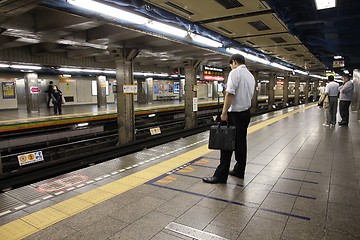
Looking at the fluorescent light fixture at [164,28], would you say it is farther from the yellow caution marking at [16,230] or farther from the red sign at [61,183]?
the yellow caution marking at [16,230]

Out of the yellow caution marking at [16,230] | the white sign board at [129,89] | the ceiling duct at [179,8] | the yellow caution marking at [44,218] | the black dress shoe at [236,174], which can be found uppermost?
the ceiling duct at [179,8]

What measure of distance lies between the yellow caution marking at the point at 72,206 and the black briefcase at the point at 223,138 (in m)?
1.81

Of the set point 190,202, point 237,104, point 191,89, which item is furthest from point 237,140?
point 191,89

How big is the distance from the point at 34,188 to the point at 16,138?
5.92 metres

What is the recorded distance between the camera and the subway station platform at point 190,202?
8.41ft

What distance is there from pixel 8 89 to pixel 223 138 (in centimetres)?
1827

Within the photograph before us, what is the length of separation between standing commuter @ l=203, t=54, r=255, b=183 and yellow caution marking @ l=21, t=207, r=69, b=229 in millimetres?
2042

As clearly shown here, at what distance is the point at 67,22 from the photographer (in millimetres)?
5312

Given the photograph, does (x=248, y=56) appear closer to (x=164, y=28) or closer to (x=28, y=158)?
(x=164, y=28)

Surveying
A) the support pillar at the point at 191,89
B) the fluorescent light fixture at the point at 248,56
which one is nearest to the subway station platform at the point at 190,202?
the fluorescent light fixture at the point at 248,56

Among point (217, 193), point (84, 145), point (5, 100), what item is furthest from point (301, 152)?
point (5, 100)

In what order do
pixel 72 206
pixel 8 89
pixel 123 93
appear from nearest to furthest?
pixel 72 206 → pixel 123 93 → pixel 8 89

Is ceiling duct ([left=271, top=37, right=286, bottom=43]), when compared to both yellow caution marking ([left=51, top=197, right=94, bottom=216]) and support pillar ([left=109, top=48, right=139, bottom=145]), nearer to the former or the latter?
support pillar ([left=109, top=48, right=139, bottom=145])

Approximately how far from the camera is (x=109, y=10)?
4.18 m
